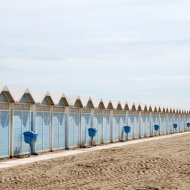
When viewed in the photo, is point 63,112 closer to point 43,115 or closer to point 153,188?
point 43,115

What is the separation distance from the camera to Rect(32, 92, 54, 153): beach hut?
2423cm

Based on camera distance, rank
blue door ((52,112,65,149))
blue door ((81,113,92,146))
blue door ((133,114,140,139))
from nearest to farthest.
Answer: blue door ((52,112,65,149)) → blue door ((81,113,92,146)) → blue door ((133,114,140,139))

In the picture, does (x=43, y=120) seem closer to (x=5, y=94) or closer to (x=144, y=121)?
(x=5, y=94)

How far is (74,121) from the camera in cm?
2909

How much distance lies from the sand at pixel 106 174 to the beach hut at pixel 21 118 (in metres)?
3.66

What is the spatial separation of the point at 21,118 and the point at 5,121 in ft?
5.24

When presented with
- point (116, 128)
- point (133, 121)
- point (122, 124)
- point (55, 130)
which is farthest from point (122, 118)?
point (55, 130)

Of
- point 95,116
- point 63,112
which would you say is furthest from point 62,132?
point 95,116

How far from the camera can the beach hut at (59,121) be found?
2630cm

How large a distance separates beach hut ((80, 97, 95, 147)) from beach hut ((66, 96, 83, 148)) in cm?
52

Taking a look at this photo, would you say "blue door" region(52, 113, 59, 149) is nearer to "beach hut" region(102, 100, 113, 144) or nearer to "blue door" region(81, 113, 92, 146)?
"blue door" region(81, 113, 92, 146)

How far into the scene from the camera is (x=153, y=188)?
40.2 ft

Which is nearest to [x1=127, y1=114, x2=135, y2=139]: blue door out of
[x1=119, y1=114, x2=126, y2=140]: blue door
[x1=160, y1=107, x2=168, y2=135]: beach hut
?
[x1=119, y1=114, x2=126, y2=140]: blue door

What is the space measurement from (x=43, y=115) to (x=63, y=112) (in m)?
2.69
